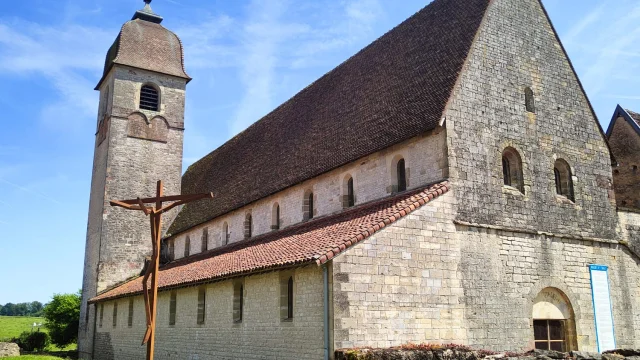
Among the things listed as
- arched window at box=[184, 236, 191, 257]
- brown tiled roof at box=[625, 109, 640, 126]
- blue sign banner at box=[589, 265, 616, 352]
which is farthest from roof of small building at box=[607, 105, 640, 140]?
arched window at box=[184, 236, 191, 257]

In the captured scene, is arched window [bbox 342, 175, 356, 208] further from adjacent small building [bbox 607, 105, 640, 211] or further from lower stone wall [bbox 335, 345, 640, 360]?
adjacent small building [bbox 607, 105, 640, 211]

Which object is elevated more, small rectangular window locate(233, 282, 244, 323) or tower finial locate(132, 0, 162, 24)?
tower finial locate(132, 0, 162, 24)

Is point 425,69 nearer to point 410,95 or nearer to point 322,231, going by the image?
point 410,95

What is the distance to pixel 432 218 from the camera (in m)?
15.4

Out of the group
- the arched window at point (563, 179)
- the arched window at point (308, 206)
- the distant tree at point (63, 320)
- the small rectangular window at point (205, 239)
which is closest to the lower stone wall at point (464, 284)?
the arched window at point (563, 179)

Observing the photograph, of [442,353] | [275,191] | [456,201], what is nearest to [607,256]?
[456,201]

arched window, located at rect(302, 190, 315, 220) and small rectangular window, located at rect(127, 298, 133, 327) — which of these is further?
small rectangular window, located at rect(127, 298, 133, 327)

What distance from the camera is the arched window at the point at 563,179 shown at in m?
19.0

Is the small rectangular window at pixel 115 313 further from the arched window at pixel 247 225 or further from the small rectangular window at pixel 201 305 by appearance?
the small rectangular window at pixel 201 305

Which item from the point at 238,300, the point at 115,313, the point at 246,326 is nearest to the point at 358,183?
the point at 238,300

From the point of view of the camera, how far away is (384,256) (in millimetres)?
14398

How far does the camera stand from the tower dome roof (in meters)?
34.5

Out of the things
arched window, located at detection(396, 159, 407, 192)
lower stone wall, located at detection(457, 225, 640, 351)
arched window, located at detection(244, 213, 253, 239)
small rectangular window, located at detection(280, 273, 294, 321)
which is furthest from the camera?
arched window, located at detection(244, 213, 253, 239)

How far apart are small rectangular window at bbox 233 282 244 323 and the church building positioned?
42 mm
